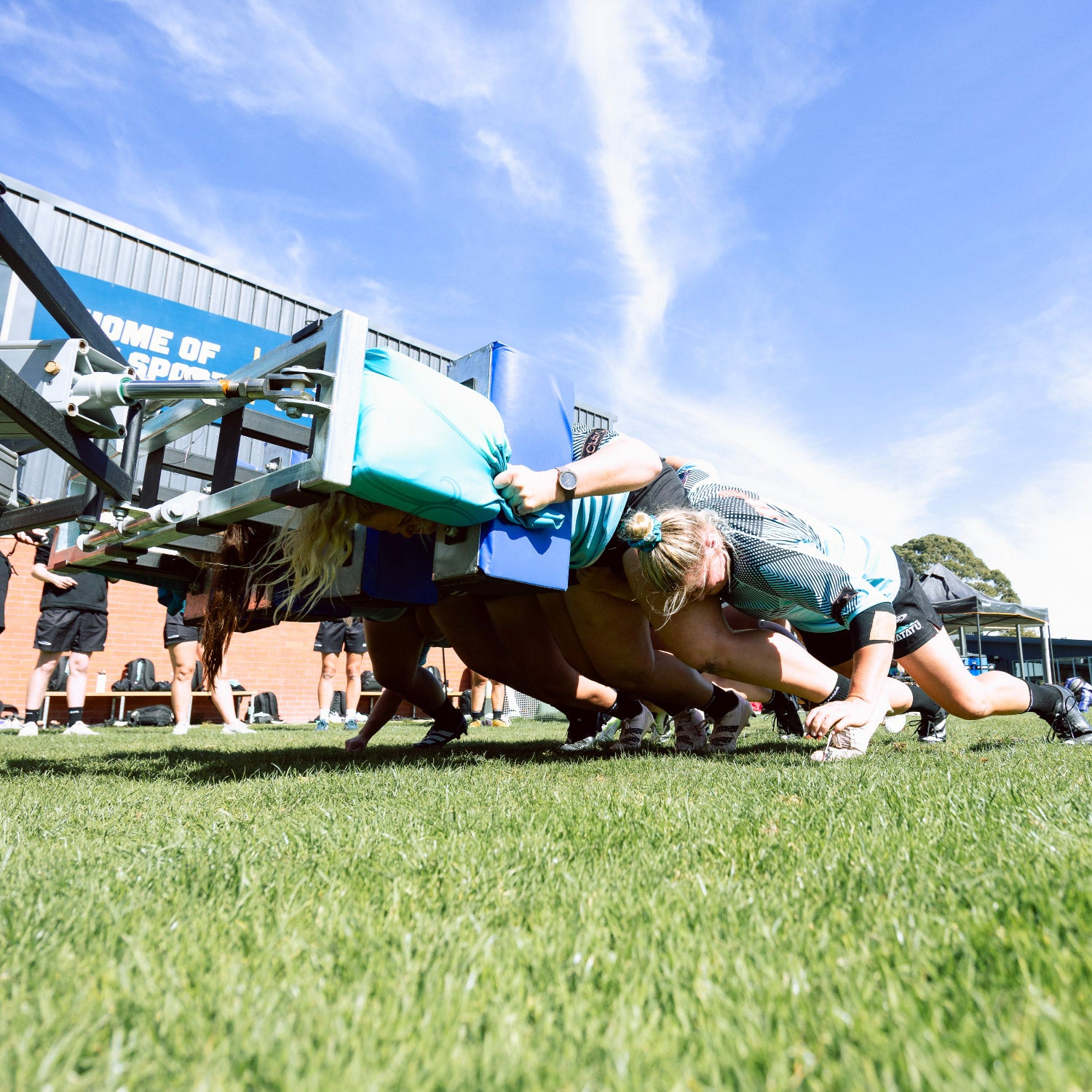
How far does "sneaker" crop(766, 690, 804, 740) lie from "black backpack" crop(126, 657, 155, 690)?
30.3ft

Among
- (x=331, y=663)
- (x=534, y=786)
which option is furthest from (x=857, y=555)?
(x=331, y=663)

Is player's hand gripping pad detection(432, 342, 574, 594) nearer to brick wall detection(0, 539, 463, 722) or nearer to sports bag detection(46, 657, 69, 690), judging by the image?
brick wall detection(0, 539, 463, 722)

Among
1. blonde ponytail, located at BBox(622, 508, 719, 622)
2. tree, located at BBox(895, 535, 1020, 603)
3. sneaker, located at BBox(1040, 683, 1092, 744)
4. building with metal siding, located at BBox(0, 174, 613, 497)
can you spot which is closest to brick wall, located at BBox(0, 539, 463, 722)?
building with metal siding, located at BBox(0, 174, 613, 497)

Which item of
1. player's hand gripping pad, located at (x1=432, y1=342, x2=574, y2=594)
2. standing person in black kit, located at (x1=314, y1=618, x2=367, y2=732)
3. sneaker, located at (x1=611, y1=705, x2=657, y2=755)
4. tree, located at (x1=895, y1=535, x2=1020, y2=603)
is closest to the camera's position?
player's hand gripping pad, located at (x1=432, y1=342, x2=574, y2=594)

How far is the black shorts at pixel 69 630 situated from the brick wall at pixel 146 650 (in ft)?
5.48

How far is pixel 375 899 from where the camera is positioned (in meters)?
1.35

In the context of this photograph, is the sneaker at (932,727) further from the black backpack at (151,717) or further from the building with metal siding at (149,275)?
the black backpack at (151,717)

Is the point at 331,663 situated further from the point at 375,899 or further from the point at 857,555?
the point at 375,899

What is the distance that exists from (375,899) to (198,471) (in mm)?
2715

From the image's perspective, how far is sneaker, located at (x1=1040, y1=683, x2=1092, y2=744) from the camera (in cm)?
446

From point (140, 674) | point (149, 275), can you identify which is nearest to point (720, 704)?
point (140, 674)

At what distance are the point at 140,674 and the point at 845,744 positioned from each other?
10.7 meters

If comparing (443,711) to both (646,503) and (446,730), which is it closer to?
(446,730)

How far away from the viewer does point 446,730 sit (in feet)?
17.2
